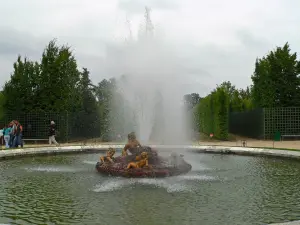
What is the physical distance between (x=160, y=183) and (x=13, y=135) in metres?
13.2

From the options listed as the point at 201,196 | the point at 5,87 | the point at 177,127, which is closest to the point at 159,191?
the point at 201,196

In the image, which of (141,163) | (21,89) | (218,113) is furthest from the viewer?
(218,113)

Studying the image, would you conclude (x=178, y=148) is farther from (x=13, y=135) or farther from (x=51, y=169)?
(x=13, y=135)

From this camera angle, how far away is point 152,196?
9.41 m

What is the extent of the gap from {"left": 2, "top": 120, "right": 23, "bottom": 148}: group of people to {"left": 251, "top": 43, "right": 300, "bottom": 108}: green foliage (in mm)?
21666

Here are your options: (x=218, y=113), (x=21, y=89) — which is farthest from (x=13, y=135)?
(x=218, y=113)

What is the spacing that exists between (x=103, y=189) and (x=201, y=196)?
2.77 metres

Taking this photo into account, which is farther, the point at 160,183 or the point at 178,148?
the point at 178,148

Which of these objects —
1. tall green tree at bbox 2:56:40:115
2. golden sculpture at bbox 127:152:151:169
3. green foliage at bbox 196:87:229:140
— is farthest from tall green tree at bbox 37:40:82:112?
golden sculpture at bbox 127:152:151:169

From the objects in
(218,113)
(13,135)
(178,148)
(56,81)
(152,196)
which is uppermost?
(56,81)

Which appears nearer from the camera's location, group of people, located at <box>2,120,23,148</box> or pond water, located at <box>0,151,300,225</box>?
pond water, located at <box>0,151,300,225</box>

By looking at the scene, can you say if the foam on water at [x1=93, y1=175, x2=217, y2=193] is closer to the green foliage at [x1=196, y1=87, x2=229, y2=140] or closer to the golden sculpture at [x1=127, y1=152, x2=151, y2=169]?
the golden sculpture at [x1=127, y1=152, x2=151, y2=169]

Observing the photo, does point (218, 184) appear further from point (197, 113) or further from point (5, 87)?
point (197, 113)

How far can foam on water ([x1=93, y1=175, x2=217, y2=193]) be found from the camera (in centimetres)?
1035
